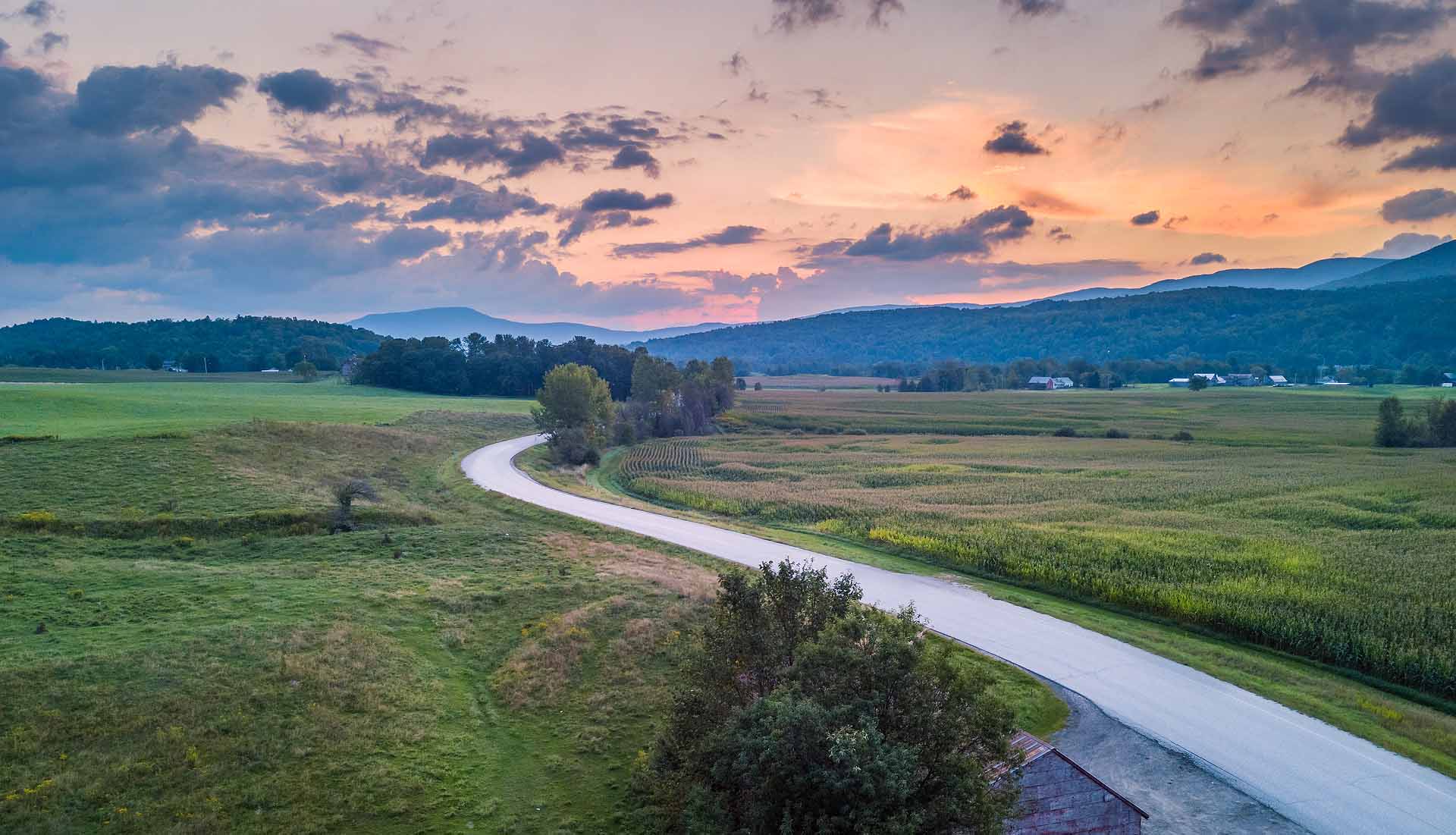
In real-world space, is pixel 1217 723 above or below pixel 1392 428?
below

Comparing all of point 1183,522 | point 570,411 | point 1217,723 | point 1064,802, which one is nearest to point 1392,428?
point 1183,522

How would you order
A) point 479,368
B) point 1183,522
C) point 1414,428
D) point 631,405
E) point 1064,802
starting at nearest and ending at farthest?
point 1064,802, point 1183,522, point 1414,428, point 631,405, point 479,368

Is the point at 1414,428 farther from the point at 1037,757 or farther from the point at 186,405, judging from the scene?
the point at 186,405

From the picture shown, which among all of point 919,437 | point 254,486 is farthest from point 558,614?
point 919,437

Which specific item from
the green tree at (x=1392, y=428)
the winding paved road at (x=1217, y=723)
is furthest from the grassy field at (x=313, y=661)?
the green tree at (x=1392, y=428)

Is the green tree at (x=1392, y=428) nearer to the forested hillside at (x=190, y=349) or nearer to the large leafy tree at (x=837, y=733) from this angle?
the large leafy tree at (x=837, y=733)

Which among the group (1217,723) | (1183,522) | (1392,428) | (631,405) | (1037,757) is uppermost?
(631,405)
